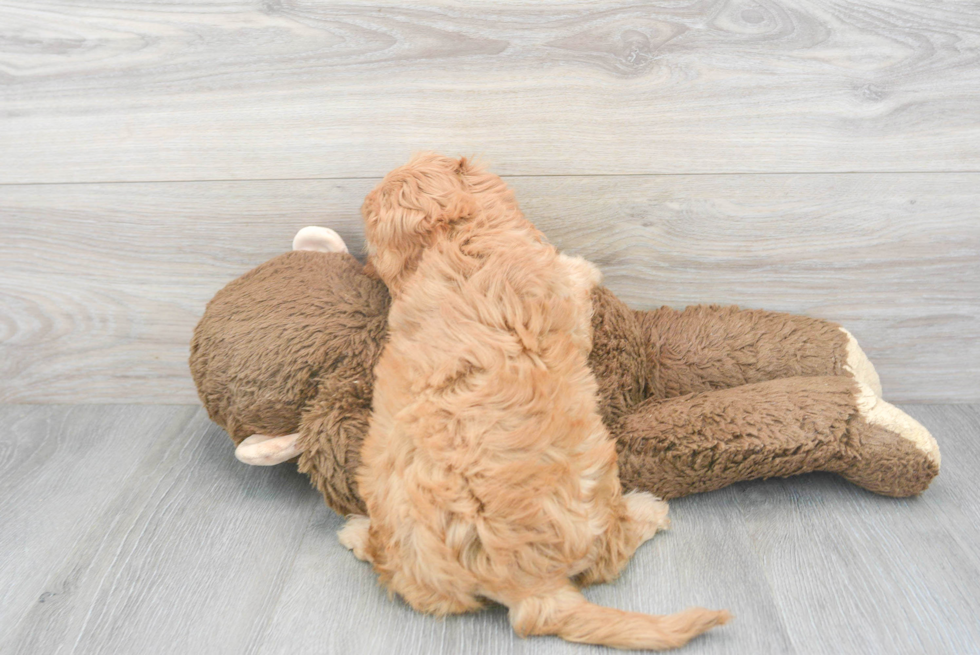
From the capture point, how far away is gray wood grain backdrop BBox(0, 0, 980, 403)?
0.92 meters

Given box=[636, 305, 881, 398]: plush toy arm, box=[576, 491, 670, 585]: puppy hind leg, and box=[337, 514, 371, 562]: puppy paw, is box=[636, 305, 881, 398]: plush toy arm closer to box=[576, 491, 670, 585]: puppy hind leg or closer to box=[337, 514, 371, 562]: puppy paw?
box=[576, 491, 670, 585]: puppy hind leg

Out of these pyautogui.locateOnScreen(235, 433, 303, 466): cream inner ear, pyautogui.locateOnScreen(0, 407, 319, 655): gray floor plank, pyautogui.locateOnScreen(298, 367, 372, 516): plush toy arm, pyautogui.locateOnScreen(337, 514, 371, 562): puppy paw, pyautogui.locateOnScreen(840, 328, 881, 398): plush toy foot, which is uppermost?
pyautogui.locateOnScreen(840, 328, 881, 398): plush toy foot

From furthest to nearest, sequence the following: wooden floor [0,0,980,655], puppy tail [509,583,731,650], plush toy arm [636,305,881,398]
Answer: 1. plush toy arm [636,305,881,398]
2. wooden floor [0,0,980,655]
3. puppy tail [509,583,731,650]

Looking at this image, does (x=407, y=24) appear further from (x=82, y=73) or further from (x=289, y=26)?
(x=82, y=73)

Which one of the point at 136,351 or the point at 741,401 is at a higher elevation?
the point at 741,401

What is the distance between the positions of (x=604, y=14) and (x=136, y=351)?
0.91 metres

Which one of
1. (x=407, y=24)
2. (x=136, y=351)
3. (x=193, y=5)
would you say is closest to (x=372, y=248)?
(x=407, y=24)

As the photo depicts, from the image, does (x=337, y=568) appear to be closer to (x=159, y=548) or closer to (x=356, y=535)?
(x=356, y=535)

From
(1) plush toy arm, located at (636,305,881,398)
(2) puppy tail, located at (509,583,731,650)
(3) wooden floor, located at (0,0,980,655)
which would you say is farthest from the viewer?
(1) plush toy arm, located at (636,305,881,398)

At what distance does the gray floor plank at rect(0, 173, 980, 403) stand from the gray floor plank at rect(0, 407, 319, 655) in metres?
0.20

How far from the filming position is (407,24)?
0.92 m

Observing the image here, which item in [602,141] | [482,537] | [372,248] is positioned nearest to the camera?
[482,537]

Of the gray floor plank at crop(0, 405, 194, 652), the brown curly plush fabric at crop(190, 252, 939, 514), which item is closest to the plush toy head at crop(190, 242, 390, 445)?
the brown curly plush fabric at crop(190, 252, 939, 514)

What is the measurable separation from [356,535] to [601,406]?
349 millimetres
